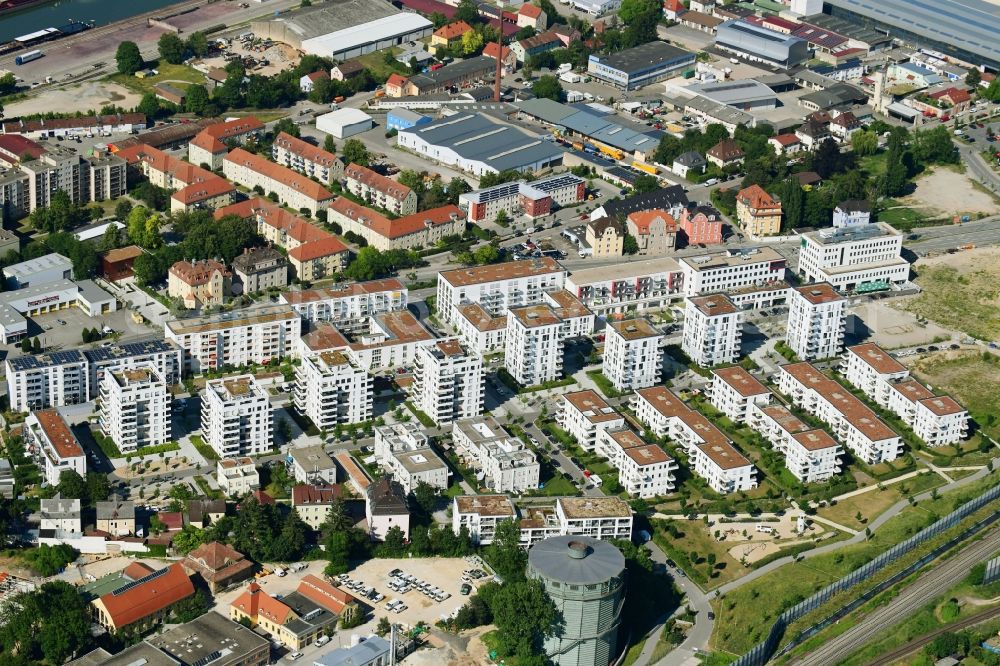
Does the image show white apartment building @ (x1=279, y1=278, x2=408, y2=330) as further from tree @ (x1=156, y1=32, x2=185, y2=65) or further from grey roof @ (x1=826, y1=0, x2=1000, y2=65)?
grey roof @ (x1=826, y1=0, x2=1000, y2=65)

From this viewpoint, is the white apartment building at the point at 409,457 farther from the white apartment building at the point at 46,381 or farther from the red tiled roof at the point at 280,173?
the red tiled roof at the point at 280,173

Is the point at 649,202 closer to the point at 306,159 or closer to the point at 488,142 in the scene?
the point at 488,142

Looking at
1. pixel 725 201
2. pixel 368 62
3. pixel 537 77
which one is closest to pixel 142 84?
pixel 368 62

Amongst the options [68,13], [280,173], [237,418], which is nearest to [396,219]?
[280,173]

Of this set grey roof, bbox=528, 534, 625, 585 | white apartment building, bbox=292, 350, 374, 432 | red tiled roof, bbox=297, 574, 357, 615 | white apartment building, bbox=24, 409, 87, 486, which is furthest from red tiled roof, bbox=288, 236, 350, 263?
grey roof, bbox=528, 534, 625, 585

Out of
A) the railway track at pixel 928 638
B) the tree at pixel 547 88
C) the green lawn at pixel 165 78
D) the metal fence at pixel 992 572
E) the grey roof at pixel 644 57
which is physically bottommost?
the railway track at pixel 928 638

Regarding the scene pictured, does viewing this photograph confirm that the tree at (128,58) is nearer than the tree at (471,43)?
Yes

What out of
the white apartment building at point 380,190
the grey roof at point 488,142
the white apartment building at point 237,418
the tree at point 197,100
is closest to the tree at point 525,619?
the white apartment building at point 237,418
